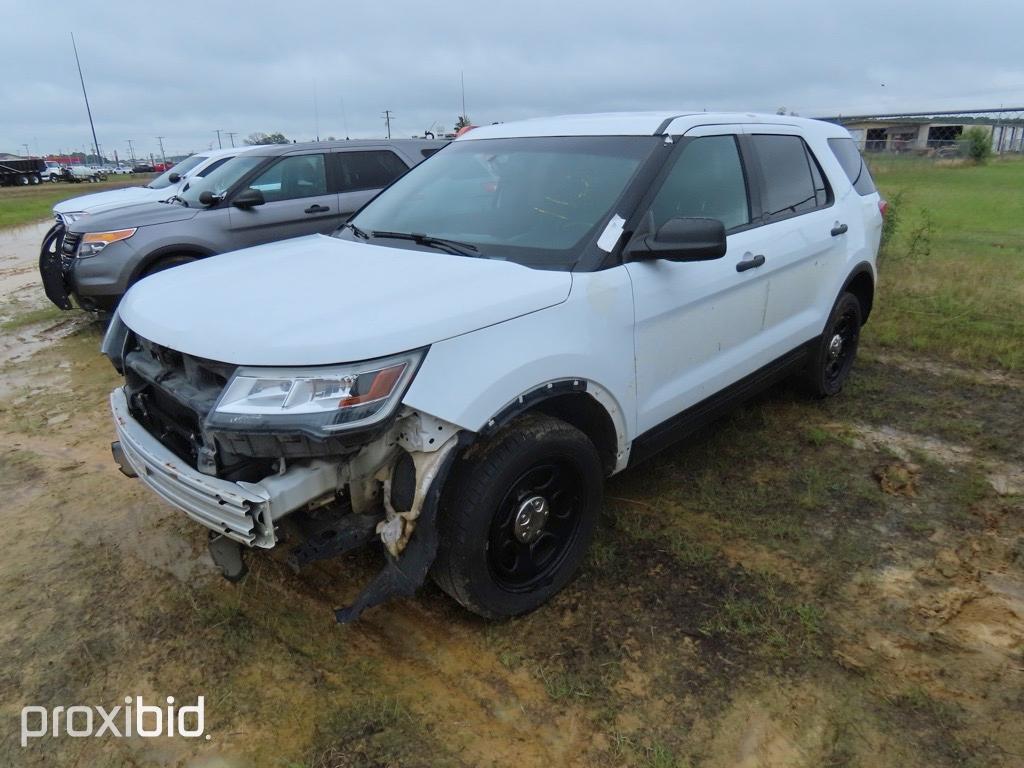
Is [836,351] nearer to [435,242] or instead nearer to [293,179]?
[435,242]

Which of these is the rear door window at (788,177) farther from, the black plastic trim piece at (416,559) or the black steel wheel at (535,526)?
the black plastic trim piece at (416,559)

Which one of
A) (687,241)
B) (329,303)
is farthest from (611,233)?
(329,303)

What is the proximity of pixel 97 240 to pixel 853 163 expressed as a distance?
20.7 ft

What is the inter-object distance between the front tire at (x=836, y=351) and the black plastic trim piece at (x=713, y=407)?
23 cm

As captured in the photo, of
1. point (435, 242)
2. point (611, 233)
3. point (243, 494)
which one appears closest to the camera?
point (243, 494)

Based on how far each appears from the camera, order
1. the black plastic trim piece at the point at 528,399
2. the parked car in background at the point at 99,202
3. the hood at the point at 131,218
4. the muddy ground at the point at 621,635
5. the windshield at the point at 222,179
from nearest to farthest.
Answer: the muddy ground at the point at 621,635 → the black plastic trim piece at the point at 528,399 → the hood at the point at 131,218 → the parked car in background at the point at 99,202 → the windshield at the point at 222,179

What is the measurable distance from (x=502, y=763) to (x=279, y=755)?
72 centimetres

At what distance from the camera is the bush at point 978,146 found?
33.6 metres

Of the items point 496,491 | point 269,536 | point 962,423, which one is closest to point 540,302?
point 496,491

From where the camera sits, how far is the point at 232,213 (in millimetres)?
6984

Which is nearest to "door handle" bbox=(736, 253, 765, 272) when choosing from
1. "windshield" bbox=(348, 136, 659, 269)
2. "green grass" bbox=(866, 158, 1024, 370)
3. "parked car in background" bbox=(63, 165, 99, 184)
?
"windshield" bbox=(348, 136, 659, 269)

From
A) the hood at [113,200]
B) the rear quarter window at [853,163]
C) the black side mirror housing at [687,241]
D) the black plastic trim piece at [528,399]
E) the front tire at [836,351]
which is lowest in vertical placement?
the front tire at [836,351]
